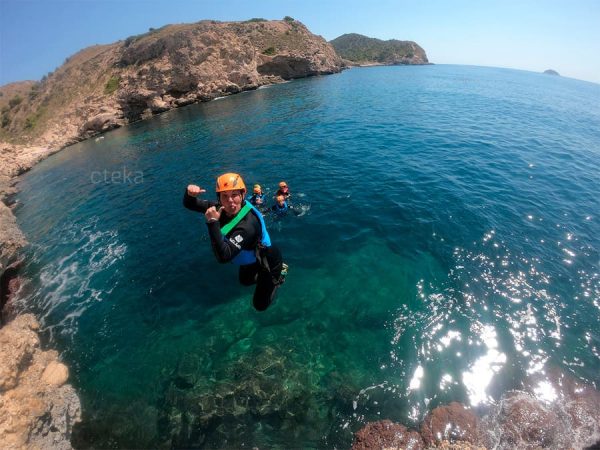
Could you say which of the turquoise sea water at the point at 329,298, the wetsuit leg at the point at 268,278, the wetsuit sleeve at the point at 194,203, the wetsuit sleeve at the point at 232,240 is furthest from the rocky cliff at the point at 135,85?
the wetsuit sleeve at the point at 232,240

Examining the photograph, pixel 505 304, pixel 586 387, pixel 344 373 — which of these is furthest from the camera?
pixel 505 304

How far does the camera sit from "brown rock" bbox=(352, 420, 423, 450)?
6.91m

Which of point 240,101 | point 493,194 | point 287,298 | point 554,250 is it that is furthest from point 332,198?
point 240,101

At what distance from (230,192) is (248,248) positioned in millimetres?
1317

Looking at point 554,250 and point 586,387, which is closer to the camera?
point 586,387

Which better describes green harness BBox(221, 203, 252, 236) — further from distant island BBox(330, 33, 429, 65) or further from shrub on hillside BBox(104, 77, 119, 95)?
distant island BBox(330, 33, 429, 65)

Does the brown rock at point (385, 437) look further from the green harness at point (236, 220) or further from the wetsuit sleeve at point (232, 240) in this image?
the green harness at point (236, 220)

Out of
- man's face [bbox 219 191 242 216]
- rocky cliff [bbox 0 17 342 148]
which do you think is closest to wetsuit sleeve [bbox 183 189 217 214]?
man's face [bbox 219 191 242 216]

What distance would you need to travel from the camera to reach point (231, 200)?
5133 mm

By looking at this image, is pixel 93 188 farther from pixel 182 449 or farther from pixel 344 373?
pixel 344 373

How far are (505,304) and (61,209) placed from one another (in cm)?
2730

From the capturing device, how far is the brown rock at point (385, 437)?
691 cm

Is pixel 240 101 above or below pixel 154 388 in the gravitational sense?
above

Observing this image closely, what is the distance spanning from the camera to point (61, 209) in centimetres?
2091
